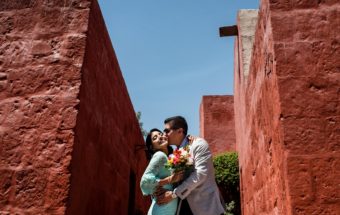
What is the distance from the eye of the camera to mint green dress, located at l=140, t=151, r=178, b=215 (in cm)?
294

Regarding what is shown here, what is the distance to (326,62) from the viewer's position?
9.38ft

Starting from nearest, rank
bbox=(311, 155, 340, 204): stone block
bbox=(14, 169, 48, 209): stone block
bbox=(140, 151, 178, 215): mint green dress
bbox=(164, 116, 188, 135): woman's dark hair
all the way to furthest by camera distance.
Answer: bbox=(311, 155, 340, 204): stone block < bbox=(14, 169, 48, 209): stone block < bbox=(140, 151, 178, 215): mint green dress < bbox=(164, 116, 188, 135): woman's dark hair

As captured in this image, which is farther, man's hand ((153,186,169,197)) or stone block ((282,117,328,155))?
man's hand ((153,186,169,197))

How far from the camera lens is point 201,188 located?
117 inches

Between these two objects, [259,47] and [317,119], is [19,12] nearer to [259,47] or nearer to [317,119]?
[259,47]

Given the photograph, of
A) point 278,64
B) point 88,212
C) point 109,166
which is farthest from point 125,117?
point 278,64

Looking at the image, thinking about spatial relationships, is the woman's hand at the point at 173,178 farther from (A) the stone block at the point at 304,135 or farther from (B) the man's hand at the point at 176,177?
(A) the stone block at the point at 304,135

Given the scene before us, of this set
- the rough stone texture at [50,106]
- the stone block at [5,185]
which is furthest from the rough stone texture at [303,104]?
the stone block at [5,185]

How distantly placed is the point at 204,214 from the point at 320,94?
Answer: 1.32m

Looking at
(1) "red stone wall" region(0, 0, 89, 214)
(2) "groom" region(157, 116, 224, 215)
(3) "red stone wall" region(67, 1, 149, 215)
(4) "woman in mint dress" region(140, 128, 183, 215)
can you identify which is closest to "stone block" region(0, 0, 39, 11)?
(1) "red stone wall" region(0, 0, 89, 214)

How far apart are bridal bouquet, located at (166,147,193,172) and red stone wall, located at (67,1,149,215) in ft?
2.69

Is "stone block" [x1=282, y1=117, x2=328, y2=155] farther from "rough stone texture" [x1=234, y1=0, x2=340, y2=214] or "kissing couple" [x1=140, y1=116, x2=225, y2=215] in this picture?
"kissing couple" [x1=140, y1=116, x2=225, y2=215]

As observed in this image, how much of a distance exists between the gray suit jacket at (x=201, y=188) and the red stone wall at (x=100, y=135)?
3.01ft

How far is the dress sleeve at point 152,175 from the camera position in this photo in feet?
9.85
